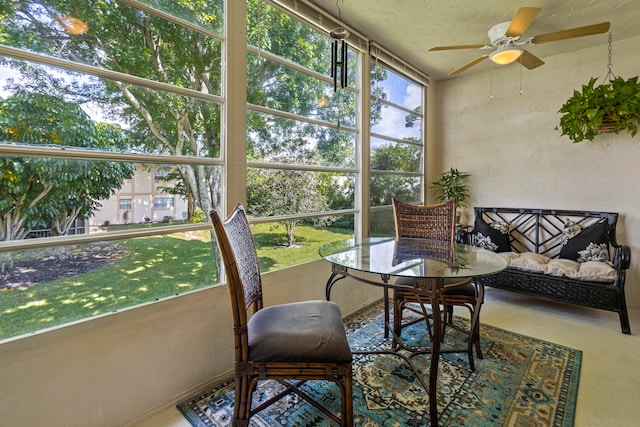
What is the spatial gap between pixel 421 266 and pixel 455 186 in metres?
Result: 2.78

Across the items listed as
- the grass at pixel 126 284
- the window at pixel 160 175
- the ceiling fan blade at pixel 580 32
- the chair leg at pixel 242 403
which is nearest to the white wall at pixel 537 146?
the ceiling fan blade at pixel 580 32

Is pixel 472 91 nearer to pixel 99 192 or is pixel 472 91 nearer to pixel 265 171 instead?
pixel 265 171

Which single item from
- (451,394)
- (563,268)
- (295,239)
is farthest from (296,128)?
(563,268)

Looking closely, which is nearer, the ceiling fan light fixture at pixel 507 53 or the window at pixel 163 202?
the window at pixel 163 202

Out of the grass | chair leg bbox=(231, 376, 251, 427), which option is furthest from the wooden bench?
chair leg bbox=(231, 376, 251, 427)

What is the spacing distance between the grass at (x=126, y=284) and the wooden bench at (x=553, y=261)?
257cm

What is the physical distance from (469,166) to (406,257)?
2785mm

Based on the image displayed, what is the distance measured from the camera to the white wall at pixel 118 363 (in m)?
1.17

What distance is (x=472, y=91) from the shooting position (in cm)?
390

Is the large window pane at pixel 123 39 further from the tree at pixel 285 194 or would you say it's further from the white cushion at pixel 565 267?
the white cushion at pixel 565 267

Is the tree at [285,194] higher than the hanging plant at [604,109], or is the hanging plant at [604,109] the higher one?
the hanging plant at [604,109]

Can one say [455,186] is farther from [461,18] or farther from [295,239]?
[295,239]

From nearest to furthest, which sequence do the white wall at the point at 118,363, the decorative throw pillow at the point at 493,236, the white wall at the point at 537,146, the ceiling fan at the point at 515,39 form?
the white wall at the point at 118,363 → the ceiling fan at the point at 515,39 → the white wall at the point at 537,146 → the decorative throw pillow at the point at 493,236

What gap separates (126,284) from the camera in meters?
1.48
